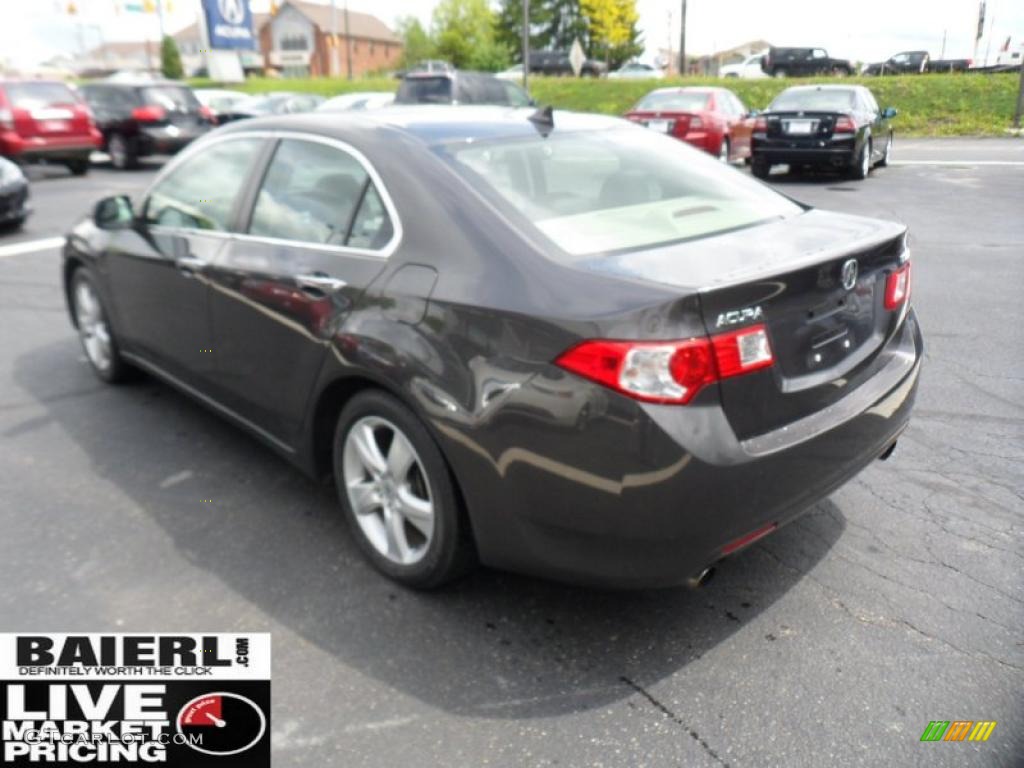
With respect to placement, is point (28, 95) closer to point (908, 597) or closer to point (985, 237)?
point (985, 237)

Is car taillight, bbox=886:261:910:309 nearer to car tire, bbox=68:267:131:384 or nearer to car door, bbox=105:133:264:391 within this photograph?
car door, bbox=105:133:264:391

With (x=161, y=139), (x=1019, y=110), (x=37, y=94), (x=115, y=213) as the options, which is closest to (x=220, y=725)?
(x=115, y=213)

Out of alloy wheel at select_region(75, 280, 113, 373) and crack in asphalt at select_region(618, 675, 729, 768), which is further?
alloy wheel at select_region(75, 280, 113, 373)

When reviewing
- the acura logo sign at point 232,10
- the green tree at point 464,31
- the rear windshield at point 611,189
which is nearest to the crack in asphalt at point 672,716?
the rear windshield at point 611,189

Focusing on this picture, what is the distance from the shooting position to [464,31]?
69.6m

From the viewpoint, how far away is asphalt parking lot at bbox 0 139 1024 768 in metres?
2.40

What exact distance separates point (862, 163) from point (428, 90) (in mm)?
8538

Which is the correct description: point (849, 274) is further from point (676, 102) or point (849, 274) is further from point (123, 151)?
point (123, 151)

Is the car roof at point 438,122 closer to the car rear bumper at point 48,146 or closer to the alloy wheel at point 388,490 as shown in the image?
the alloy wheel at point 388,490

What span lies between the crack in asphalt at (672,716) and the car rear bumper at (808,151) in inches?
507

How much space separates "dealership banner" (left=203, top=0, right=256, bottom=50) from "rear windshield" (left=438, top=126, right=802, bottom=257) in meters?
47.4

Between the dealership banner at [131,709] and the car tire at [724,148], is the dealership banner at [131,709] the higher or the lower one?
the lower one

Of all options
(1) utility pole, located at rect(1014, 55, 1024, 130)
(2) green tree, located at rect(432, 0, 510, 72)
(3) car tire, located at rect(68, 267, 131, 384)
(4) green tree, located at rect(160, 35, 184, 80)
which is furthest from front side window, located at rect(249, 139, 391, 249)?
(4) green tree, located at rect(160, 35, 184, 80)

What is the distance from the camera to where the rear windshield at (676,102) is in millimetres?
14961
